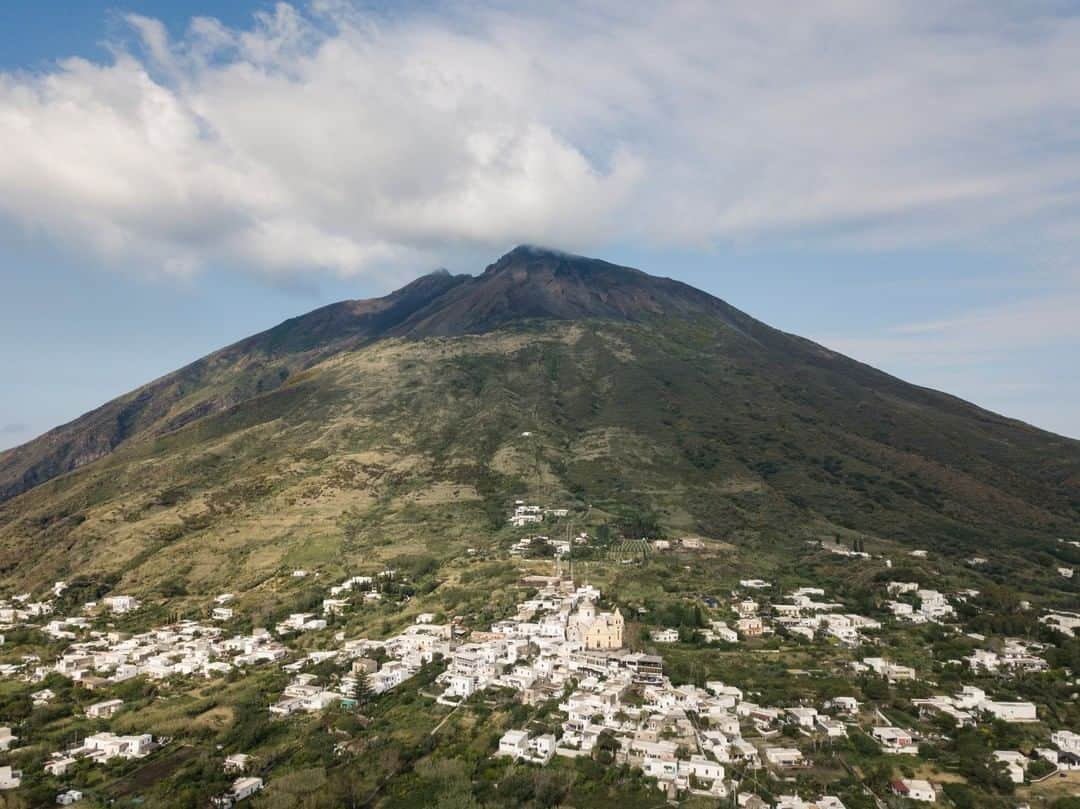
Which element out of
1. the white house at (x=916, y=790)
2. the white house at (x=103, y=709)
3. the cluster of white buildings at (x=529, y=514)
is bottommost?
the white house at (x=916, y=790)

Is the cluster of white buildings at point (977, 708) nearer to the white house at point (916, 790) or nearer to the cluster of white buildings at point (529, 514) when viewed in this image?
the white house at point (916, 790)

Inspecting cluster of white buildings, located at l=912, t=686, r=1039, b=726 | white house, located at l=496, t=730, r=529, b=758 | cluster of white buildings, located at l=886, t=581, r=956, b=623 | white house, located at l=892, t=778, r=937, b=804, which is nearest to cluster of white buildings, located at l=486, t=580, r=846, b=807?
white house, located at l=496, t=730, r=529, b=758

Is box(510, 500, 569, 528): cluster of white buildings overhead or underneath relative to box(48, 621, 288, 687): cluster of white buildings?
overhead

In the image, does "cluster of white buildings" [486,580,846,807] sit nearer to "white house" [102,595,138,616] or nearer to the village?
the village

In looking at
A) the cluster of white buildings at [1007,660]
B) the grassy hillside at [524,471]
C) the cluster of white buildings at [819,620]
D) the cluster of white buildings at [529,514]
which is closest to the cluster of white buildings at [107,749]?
the grassy hillside at [524,471]

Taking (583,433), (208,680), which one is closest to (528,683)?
(208,680)

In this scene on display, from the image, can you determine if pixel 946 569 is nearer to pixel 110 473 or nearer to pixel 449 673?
pixel 449 673

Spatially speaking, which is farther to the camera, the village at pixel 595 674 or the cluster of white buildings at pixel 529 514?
the cluster of white buildings at pixel 529 514

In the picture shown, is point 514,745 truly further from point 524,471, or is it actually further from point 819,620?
point 524,471
